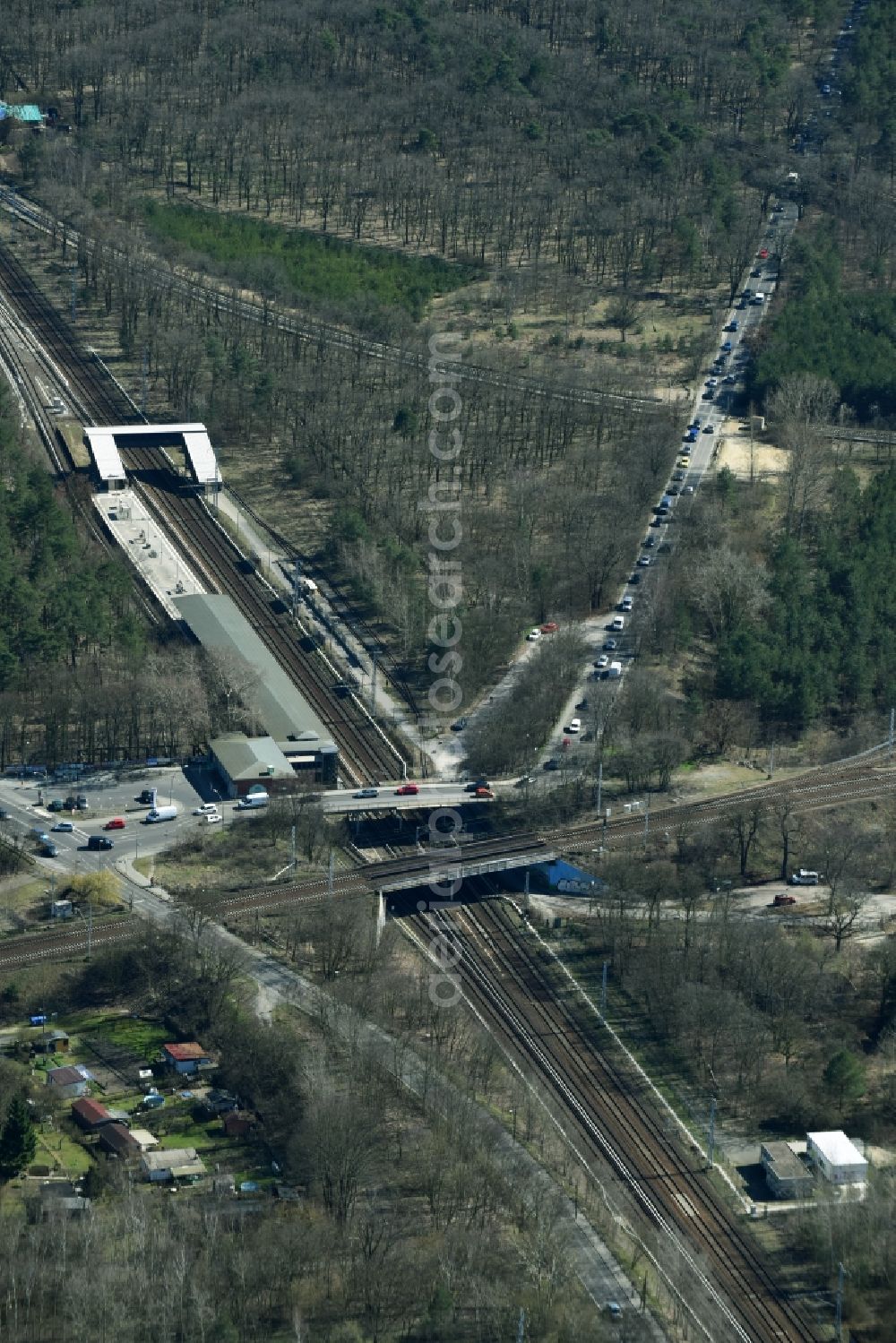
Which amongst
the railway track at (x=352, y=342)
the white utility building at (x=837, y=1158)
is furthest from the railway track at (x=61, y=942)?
the railway track at (x=352, y=342)

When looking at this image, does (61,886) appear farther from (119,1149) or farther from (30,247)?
(30,247)

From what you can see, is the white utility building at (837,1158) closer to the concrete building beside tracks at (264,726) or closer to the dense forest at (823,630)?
the concrete building beside tracks at (264,726)

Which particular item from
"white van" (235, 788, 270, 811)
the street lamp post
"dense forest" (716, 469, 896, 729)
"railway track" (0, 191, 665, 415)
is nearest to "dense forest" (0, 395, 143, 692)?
"white van" (235, 788, 270, 811)

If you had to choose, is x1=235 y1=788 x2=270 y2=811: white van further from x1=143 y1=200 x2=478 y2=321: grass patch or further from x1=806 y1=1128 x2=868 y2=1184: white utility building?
x1=143 y1=200 x2=478 y2=321: grass patch

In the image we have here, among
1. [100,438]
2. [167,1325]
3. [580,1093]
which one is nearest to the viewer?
[167,1325]

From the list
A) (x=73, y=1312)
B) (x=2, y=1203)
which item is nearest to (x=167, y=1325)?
(x=73, y=1312)

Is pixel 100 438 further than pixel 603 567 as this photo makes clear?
Yes
